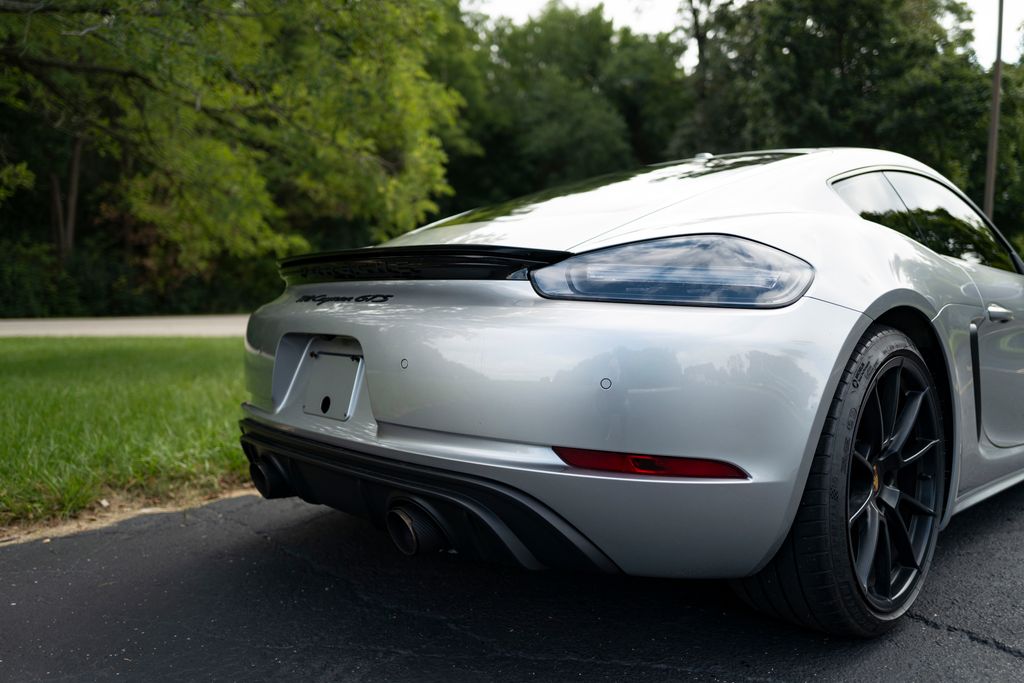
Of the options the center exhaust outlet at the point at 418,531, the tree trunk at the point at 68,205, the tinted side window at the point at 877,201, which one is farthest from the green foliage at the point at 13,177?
the tree trunk at the point at 68,205

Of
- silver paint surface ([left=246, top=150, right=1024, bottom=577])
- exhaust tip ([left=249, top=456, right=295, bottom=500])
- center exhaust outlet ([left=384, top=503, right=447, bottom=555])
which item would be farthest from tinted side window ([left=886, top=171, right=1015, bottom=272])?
exhaust tip ([left=249, top=456, right=295, bottom=500])

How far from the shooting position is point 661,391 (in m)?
1.90

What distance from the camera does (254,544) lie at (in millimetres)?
3221

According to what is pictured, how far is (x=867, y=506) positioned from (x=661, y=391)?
0.77 metres

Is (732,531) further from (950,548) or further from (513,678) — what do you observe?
(950,548)

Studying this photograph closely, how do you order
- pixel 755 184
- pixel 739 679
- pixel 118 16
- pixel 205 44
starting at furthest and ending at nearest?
pixel 205 44 < pixel 118 16 < pixel 755 184 < pixel 739 679

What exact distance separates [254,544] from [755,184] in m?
2.23

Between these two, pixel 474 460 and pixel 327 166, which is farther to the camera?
pixel 327 166

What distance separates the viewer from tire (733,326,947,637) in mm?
2059

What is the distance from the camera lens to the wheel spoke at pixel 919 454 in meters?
2.40

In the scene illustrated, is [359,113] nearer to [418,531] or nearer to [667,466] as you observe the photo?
[418,531]

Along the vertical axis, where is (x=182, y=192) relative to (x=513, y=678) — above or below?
above

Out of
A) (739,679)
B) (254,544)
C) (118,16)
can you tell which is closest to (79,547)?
(254,544)

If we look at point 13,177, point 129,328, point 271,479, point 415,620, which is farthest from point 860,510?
point 129,328
